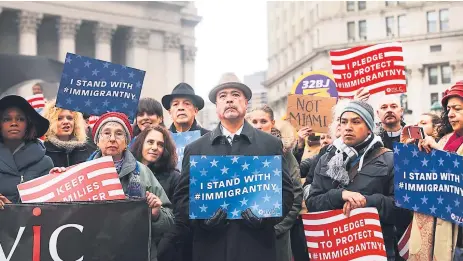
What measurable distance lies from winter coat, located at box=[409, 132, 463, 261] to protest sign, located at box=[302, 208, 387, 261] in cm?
27

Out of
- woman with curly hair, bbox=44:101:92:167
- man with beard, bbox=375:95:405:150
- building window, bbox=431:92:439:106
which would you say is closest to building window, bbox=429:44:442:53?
building window, bbox=431:92:439:106

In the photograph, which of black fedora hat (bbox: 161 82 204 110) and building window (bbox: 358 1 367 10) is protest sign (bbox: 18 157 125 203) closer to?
black fedora hat (bbox: 161 82 204 110)

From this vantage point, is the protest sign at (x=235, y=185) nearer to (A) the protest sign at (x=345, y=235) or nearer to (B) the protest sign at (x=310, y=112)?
(A) the protest sign at (x=345, y=235)

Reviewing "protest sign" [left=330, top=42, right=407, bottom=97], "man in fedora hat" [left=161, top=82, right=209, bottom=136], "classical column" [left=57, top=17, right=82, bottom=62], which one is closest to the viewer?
"man in fedora hat" [left=161, top=82, right=209, bottom=136]

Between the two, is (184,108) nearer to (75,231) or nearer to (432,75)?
(75,231)

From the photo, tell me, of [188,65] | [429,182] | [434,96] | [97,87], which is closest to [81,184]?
[97,87]

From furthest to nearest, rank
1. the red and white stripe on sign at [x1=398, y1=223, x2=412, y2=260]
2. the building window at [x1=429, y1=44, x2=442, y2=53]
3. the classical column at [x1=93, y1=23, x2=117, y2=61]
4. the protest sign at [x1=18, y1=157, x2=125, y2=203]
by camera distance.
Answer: the building window at [x1=429, y1=44, x2=442, y2=53] → the classical column at [x1=93, y1=23, x2=117, y2=61] → the red and white stripe on sign at [x1=398, y1=223, x2=412, y2=260] → the protest sign at [x1=18, y1=157, x2=125, y2=203]

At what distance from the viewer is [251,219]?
515cm

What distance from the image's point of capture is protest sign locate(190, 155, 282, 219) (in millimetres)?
5199

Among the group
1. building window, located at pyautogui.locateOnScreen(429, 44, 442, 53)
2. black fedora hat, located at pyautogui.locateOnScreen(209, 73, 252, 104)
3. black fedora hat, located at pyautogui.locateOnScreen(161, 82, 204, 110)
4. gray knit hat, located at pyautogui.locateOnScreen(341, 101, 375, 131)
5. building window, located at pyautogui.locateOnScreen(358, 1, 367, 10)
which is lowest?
gray knit hat, located at pyautogui.locateOnScreen(341, 101, 375, 131)

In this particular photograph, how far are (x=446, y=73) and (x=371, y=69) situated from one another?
59578mm

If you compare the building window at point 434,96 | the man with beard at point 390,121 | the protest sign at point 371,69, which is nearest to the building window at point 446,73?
the building window at point 434,96

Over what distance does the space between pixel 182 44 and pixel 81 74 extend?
4199 cm

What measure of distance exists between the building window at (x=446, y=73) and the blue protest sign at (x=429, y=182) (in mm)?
63006
